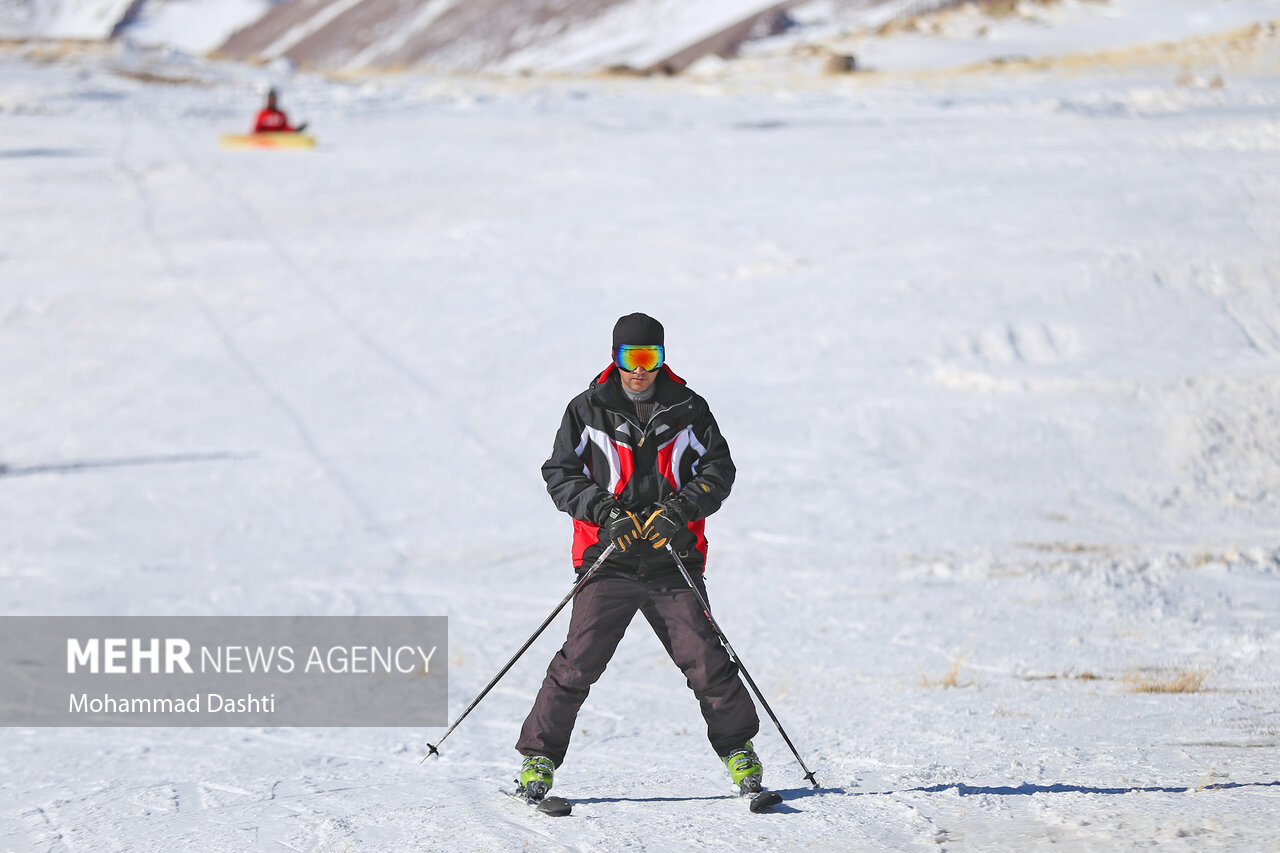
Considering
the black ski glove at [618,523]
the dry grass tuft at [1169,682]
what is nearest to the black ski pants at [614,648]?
the black ski glove at [618,523]

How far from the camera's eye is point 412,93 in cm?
2669

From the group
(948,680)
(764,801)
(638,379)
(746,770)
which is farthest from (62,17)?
(764,801)

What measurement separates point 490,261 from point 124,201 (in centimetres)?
625

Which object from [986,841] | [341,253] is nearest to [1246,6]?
[341,253]

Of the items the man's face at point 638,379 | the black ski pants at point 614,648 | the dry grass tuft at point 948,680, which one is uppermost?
the man's face at point 638,379

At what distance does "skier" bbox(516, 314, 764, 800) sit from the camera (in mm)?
4273

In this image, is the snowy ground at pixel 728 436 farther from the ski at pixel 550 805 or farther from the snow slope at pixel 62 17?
the snow slope at pixel 62 17

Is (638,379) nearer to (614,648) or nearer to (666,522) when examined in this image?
(666,522)

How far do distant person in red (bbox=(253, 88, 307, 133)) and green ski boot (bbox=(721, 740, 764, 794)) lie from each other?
59.7ft

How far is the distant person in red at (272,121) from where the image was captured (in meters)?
20.8

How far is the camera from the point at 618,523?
13.8 feet

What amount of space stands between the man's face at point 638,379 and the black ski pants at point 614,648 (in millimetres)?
678

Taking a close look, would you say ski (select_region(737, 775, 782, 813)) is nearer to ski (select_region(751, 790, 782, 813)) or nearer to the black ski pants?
ski (select_region(751, 790, 782, 813))

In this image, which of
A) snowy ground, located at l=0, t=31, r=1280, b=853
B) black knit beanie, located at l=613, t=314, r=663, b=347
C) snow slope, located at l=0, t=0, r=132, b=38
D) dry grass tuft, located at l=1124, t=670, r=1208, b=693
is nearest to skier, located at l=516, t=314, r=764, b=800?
black knit beanie, located at l=613, t=314, r=663, b=347
